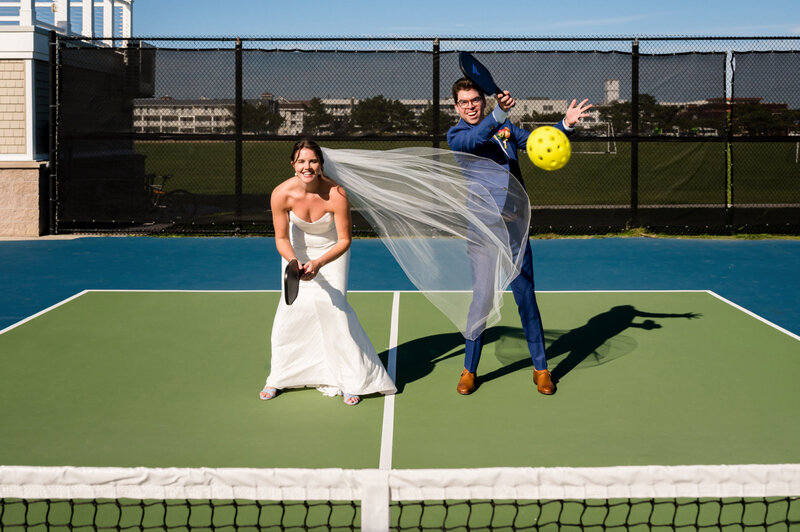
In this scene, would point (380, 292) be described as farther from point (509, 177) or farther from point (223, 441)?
point (223, 441)

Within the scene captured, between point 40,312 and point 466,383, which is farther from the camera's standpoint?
point 40,312

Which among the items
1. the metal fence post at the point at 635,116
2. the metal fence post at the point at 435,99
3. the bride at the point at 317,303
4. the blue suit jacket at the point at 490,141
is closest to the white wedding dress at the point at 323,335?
the bride at the point at 317,303

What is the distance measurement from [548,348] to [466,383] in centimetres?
165

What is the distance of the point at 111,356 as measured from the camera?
305 inches

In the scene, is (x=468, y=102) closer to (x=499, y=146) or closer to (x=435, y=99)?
(x=499, y=146)

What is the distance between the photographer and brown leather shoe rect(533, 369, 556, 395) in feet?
21.9

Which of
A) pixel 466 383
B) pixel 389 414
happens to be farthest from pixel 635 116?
pixel 389 414

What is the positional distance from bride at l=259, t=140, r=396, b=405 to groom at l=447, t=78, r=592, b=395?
0.71 meters

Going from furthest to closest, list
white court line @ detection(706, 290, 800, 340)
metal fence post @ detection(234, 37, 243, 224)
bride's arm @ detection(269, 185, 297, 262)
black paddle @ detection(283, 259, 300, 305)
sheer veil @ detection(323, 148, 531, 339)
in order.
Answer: metal fence post @ detection(234, 37, 243, 224)
white court line @ detection(706, 290, 800, 340)
sheer veil @ detection(323, 148, 531, 339)
bride's arm @ detection(269, 185, 297, 262)
black paddle @ detection(283, 259, 300, 305)

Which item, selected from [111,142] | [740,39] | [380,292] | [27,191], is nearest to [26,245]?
[27,191]

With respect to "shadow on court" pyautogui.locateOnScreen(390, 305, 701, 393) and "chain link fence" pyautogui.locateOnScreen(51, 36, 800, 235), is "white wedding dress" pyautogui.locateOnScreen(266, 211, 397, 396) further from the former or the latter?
"chain link fence" pyautogui.locateOnScreen(51, 36, 800, 235)

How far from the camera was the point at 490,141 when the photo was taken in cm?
652

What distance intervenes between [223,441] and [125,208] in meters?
11.1

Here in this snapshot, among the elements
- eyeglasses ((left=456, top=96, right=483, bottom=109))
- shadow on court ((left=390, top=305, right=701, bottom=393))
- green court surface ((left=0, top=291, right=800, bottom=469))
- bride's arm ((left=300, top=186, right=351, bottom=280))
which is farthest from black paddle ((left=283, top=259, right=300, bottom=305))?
eyeglasses ((left=456, top=96, right=483, bottom=109))
